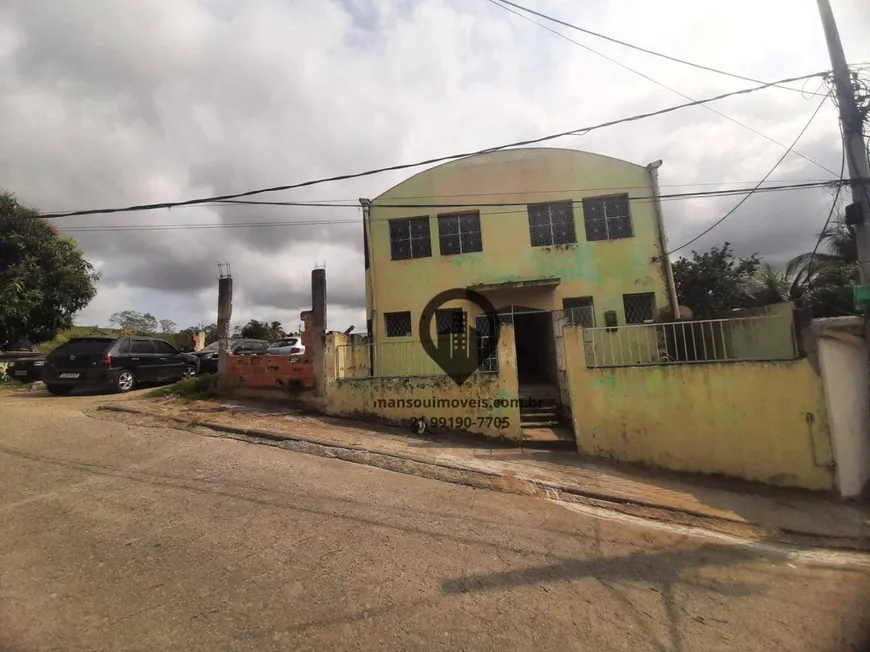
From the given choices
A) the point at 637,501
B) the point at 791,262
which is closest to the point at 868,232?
the point at 637,501

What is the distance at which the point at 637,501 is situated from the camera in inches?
212

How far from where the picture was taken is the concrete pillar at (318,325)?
8352 mm

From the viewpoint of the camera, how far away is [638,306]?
11.3 meters

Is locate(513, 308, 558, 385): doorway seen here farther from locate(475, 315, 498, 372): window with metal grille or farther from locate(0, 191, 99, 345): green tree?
locate(0, 191, 99, 345): green tree

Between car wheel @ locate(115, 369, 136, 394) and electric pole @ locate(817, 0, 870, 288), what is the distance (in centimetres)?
1366

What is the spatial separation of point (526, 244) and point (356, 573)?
9929 millimetres

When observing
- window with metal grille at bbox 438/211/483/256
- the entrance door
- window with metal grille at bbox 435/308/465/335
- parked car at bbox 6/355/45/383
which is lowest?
the entrance door

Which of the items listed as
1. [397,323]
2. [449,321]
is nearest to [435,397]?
[449,321]

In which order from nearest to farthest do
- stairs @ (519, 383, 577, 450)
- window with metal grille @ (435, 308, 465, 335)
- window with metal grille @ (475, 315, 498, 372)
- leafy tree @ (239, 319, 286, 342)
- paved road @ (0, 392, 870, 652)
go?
paved road @ (0, 392, 870, 652) < stairs @ (519, 383, 577, 450) < window with metal grille @ (475, 315, 498, 372) < window with metal grille @ (435, 308, 465, 335) < leafy tree @ (239, 319, 286, 342)

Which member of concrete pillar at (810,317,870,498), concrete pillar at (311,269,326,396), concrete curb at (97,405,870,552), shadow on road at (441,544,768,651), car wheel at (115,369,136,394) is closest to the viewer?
shadow on road at (441,544,768,651)

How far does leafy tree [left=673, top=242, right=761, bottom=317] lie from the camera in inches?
627

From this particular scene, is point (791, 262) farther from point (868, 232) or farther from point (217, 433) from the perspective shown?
point (217, 433)

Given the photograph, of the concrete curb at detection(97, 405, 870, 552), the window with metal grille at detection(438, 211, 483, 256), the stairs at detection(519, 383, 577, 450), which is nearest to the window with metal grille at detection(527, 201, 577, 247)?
the window with metal grille at detection(438, 211, 483, 256)

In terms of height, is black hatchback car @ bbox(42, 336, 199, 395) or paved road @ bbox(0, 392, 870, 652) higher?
black hatchback car @ bbox(42, 336, 199, 395)
